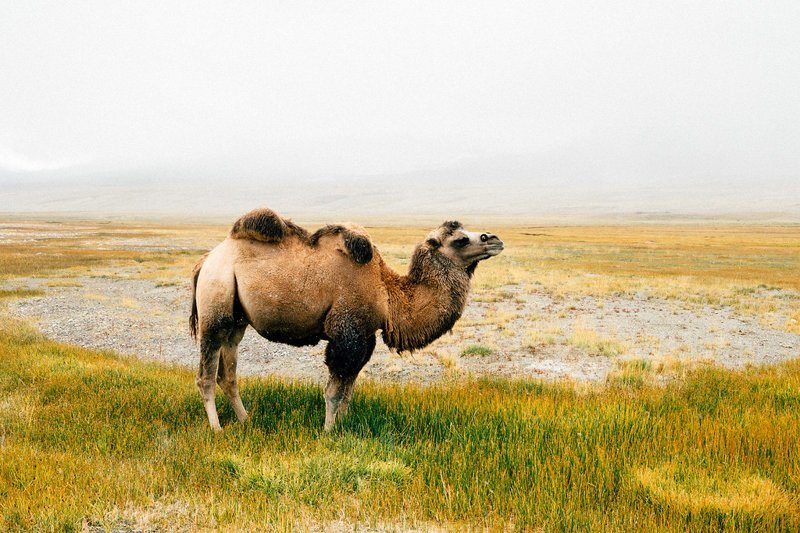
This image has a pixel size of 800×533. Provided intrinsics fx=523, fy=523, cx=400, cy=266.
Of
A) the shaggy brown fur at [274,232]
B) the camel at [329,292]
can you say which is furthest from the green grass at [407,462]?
the shaggy brown fur at [274,232]

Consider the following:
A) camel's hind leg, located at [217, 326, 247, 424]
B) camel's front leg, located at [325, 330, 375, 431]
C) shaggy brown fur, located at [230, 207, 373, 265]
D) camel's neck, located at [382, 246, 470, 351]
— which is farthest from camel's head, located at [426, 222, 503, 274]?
camel's hind leg, located at [217, 326, 247, 424]

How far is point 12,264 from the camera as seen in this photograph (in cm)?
3184

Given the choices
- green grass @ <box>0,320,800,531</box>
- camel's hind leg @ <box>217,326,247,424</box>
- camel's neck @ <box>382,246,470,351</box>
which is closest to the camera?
green grass @ <box>0,320,800,531</box>

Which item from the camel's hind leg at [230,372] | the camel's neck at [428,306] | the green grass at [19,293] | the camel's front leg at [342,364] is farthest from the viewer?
the green grass at [19,293]

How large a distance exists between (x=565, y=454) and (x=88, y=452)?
4324 mm

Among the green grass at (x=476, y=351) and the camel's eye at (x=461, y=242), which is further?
the green grass at (x=476, y=351)

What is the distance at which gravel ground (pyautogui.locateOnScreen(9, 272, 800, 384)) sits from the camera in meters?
11.2

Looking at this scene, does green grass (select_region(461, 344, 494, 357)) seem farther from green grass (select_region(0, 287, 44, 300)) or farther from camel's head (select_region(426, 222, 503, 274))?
green grass (select_region(0, 287, 44, 300))

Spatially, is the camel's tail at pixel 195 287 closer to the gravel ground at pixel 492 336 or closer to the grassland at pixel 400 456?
the grassland at pixel 400 456

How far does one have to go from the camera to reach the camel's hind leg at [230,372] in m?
6.11

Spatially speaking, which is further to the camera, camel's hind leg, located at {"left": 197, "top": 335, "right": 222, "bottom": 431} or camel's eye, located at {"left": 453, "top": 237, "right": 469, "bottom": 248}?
camel's eye, located at {"left": 453, "top": 237, "right": 469, "bottom": 248}

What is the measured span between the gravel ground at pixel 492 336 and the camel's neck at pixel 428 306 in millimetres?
2826

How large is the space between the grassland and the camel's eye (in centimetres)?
189

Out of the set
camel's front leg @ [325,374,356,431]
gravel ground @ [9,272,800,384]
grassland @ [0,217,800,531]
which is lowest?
gravel ground @ [9,272,800,384]
